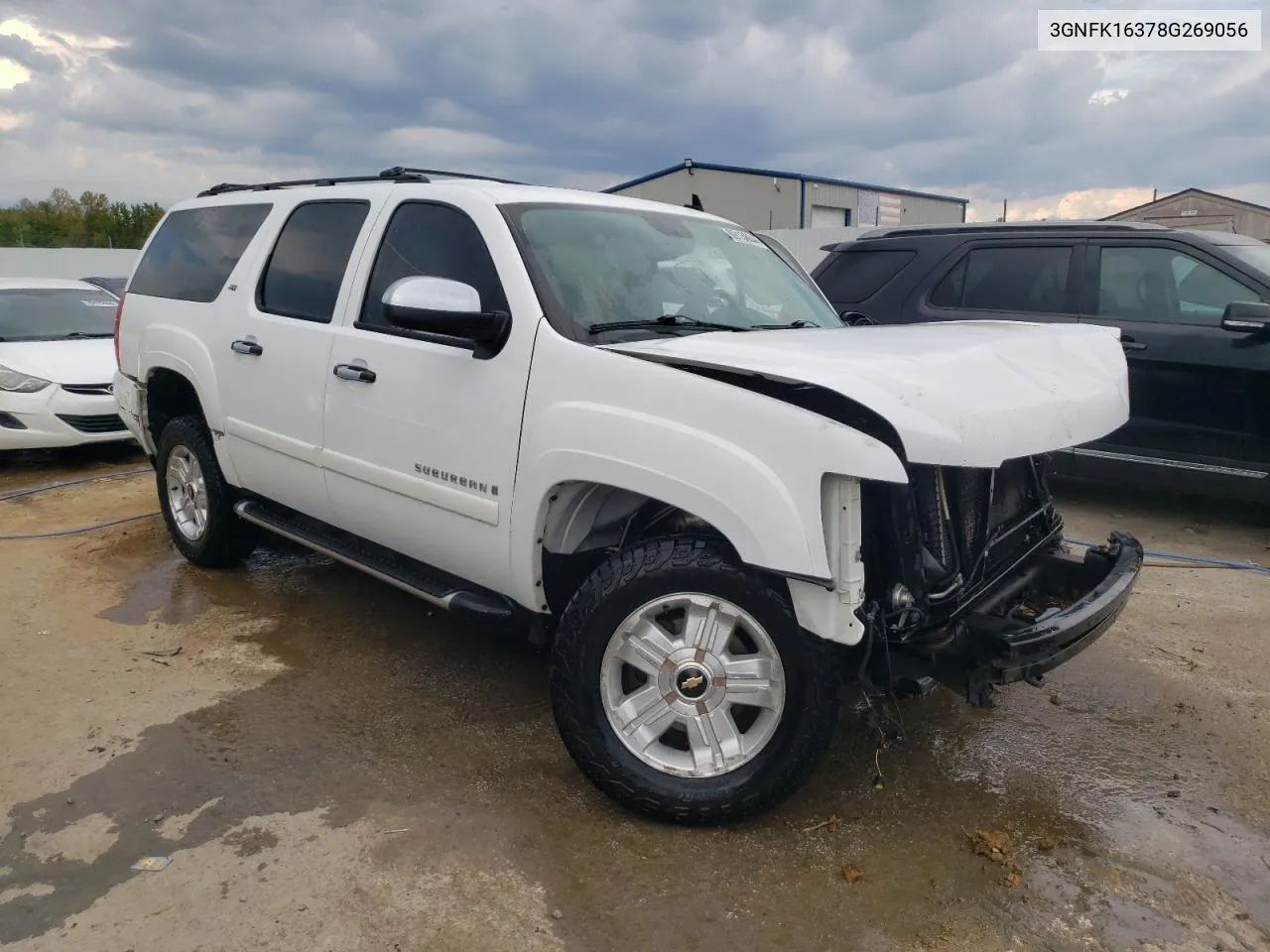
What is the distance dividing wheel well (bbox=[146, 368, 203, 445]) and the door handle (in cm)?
170

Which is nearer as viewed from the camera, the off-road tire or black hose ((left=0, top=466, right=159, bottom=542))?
the off-road tire

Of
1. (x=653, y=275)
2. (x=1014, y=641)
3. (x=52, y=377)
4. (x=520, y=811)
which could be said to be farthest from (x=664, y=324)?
(x=52, y=377)

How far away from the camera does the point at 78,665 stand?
4074 mm

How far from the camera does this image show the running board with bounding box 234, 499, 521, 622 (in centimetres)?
339

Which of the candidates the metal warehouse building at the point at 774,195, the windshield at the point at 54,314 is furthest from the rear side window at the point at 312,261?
the metal warehouse building at the point at 774,195

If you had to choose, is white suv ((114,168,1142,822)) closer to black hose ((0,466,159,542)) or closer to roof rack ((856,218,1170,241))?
black hose ((0,466,159,542))

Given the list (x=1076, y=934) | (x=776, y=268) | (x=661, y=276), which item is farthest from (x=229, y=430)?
(x=1076, y=934)

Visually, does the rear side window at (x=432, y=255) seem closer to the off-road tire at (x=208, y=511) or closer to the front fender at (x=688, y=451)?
the front fender at (x=688, y=451)

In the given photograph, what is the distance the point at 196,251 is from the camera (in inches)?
198

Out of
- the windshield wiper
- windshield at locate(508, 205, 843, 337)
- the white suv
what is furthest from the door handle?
the windshield wiper

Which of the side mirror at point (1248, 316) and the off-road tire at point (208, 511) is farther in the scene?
the side mirror at point (1248, 316)

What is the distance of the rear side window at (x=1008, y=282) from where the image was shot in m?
6.52

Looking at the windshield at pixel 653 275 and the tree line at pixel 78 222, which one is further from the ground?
the tree line at pixel 78 222

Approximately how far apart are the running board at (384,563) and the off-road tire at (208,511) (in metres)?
0.14
